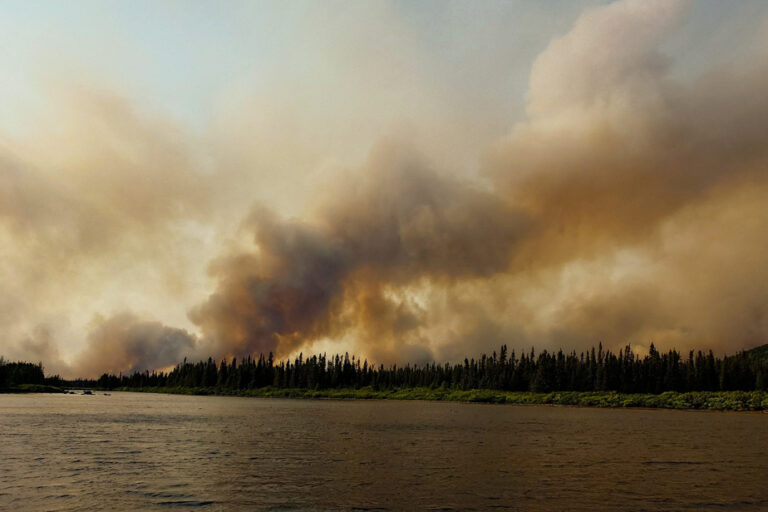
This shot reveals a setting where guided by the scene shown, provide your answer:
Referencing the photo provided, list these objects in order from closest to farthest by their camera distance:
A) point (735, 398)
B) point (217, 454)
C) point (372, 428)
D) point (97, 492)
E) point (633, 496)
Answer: point (97, 492), point (633, 496), point (217, 454), point (372, 428), point (735, 398)

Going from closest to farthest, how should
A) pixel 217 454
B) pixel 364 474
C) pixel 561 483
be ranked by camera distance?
pixel 561 483
pixel 364 474
pixel 217 454

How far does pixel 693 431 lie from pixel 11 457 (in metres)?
90.4

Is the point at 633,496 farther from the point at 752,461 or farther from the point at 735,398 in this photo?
the point at 735,398

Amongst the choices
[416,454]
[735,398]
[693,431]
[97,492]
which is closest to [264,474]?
[97,492]

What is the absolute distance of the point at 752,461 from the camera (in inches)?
2013

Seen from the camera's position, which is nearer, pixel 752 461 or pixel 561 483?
pixel 561 483

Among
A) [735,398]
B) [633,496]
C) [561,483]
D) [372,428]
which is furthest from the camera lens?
[735,398]

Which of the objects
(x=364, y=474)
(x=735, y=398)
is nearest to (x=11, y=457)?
(x=364, y=474)

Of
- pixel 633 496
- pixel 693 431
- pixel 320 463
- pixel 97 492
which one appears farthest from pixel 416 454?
pixel 693 431

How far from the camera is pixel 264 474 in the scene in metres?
39.6

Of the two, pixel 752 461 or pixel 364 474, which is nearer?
pixel 364 474

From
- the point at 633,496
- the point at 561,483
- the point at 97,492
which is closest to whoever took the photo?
the point at 97,492

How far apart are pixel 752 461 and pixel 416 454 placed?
1258 inches

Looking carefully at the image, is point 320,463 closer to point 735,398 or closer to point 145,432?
point 145,432
